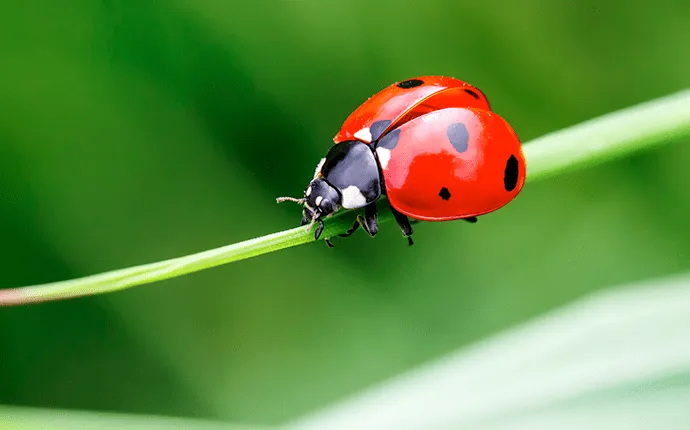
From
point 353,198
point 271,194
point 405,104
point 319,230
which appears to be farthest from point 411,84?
point 271,194

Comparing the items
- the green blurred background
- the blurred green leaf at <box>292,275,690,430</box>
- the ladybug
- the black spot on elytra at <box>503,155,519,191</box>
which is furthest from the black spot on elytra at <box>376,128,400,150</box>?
the green blurred background

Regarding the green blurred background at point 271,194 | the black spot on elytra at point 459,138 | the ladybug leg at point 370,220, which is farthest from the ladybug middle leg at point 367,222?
the green blurred background at point 271,194

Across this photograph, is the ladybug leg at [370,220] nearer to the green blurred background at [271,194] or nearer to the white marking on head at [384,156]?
the white marking on head at [384,156]

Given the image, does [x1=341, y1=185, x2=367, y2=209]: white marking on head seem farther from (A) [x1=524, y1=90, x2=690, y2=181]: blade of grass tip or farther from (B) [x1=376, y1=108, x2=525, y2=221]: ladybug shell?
(A) [x1=524, y1=90, x2=690, y2=181]: blade of grass tip

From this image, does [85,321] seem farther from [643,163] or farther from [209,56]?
[643,163]

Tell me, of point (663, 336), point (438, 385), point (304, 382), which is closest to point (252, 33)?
point (304, 382)

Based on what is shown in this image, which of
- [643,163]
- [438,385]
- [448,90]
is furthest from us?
[643,163]
